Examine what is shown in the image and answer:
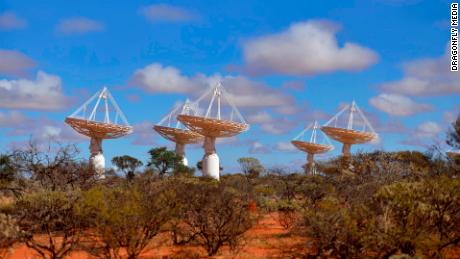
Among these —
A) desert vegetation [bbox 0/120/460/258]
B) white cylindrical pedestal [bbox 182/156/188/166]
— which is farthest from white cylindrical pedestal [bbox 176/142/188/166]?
desert vegetation [bbox 0/120/460/258]

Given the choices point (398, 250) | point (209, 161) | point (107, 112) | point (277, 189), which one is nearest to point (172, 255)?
point (398, 250)

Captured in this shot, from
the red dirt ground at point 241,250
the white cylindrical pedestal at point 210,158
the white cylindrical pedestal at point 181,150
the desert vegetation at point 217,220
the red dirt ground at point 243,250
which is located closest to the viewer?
the desert vegetation at point 217,220

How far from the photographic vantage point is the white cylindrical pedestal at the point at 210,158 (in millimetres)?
63019

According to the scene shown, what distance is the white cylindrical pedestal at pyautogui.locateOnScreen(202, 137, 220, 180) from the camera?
63.0 meters

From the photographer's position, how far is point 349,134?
68.8 metres

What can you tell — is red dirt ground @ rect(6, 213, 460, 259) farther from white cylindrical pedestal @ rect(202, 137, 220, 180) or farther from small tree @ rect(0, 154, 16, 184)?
white cylindrical pedestal @ rect(202, 137, 220, 180)

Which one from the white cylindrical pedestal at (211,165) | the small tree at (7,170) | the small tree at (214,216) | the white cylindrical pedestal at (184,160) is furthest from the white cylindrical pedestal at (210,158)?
the small tree at (214,216)

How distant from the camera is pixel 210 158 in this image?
64.0 meters

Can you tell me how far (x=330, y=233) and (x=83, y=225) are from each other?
8.61 m

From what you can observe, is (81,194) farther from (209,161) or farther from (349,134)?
(349,134)

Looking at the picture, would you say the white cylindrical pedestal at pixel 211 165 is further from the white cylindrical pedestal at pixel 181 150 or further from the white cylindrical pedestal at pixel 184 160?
the white cylindrical pedestal at pixel 181 150

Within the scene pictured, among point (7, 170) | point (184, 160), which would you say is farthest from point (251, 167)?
point (7, 170)

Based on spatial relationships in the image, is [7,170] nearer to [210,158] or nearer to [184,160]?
[210,158]

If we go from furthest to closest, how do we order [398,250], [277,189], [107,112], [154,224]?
[107,112] < [277,189] < [154,224] < [398,250]
